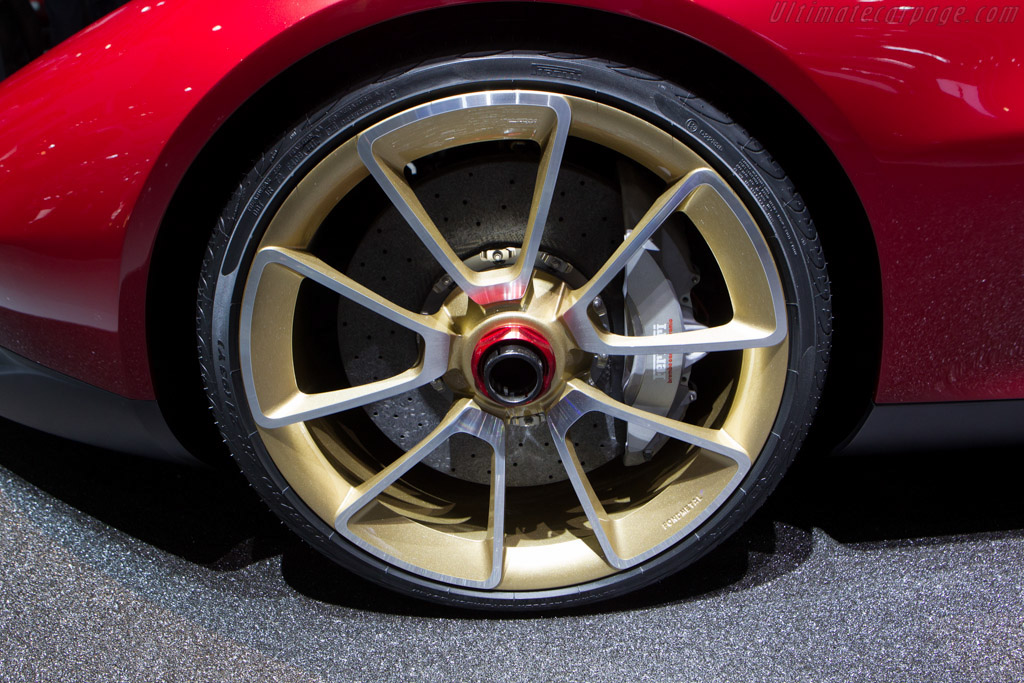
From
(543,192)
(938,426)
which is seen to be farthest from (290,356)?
(938,426)

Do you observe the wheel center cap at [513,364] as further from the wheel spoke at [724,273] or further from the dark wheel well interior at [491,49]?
the dark wheel well interior at [491,49]

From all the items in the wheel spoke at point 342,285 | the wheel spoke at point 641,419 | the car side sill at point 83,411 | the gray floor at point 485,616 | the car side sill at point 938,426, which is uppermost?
the wheel spoke at point 342,285

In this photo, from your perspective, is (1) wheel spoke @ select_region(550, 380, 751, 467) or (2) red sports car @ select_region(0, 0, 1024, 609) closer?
(2) red sports car @ select_region(0, 0, 1024, 609)

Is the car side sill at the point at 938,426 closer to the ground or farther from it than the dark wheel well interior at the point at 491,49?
closer to the ground

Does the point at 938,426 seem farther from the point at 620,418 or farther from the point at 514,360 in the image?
the point at 514,360

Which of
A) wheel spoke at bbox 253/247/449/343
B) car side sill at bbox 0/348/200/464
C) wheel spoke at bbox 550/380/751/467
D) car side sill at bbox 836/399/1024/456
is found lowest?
car side sill at bbox 836/399/1024/456

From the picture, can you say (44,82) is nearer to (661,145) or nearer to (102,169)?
(102,169)

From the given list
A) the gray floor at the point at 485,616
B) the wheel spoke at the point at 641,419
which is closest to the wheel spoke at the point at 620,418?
the wheel spoke at the point at 641,419

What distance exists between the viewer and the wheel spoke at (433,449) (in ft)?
2.88

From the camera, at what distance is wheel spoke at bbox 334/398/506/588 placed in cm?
88

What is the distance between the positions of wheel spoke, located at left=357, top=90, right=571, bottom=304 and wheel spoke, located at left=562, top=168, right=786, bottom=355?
89 mm

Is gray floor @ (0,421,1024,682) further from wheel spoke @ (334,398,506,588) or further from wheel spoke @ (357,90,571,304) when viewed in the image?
wheel spoke @ (357,90,571,304)

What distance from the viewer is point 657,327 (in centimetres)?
92

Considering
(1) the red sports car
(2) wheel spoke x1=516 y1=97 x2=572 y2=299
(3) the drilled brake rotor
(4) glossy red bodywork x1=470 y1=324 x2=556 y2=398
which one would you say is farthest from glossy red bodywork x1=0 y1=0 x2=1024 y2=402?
(4) glossy red bodywork x1=470 y1=324 x2=556 y2=398
